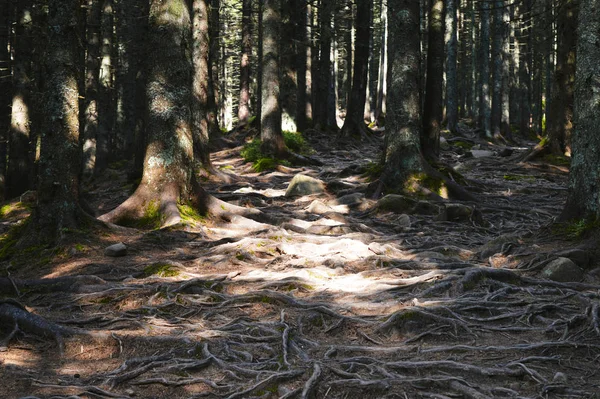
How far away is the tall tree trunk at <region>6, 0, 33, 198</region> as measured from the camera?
47.1ft

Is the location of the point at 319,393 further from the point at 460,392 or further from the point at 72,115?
the point at 72,115

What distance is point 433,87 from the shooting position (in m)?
13.7

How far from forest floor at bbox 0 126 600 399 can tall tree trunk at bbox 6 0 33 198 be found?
8371 mm

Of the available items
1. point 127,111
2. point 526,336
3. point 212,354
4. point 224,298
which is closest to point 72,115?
point 224,298

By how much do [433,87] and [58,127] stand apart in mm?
9033

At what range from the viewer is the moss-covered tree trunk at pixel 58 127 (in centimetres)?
746

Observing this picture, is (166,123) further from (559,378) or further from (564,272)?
(559,378)

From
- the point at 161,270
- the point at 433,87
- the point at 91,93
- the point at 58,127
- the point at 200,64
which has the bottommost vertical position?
the point at 161,270

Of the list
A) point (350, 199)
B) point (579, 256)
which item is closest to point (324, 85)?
point (350, 199)

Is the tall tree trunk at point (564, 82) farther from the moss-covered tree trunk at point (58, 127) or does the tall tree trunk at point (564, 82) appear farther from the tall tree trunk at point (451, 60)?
the moss-covered tree trunk at point (58, 127)

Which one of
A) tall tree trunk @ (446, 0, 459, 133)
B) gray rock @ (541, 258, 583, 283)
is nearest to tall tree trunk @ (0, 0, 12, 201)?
gray rock @ (541, 258, 583, 283)

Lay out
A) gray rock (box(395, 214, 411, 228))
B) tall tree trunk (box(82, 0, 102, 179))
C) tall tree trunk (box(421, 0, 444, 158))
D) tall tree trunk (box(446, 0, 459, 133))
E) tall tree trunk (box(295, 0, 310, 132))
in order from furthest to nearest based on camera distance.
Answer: tall tree trunk (box(446, 0, 459, 133)) → tall tree trunk (box(295, 0, 310, 132)) → tall tree trunk (box(82, 0, 102, 179)) → tall tree trunk (box(421, 0, 444, 158)) → gray rock (box(395, 214, 411, 228))

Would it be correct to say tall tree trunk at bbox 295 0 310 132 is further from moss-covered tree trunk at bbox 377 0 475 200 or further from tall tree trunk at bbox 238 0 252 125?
moss-covered tree trunk at bbox 377 0 475 200

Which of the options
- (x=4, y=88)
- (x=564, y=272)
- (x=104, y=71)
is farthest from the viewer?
(x=104, y=71)
